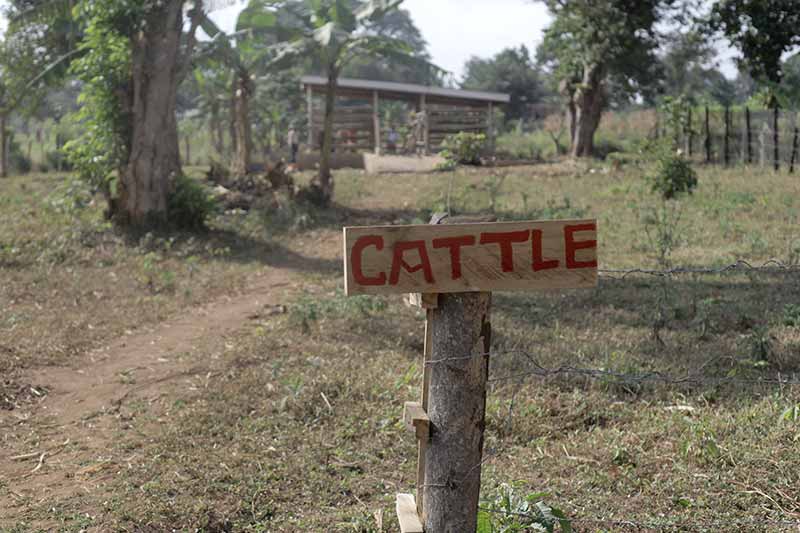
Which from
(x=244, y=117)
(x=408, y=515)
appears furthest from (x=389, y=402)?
(x=244, y=117)

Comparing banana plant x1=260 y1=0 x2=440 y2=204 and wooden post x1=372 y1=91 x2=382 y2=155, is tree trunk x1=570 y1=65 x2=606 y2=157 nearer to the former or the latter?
wooden post x1=372 y1=91 x2=382 y2=155

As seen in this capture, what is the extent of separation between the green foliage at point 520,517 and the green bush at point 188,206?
1106 cm

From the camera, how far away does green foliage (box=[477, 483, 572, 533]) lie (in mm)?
3416

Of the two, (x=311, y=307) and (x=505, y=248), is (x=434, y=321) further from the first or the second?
(x=311, y=307)

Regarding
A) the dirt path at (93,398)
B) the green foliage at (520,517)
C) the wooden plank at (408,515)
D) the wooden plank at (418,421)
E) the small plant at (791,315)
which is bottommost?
the dirt path at (93,398)

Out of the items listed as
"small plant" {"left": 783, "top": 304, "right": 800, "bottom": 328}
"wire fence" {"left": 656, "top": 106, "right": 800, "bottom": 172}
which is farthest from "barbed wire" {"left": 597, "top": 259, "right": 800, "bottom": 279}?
"wire fence" {"left": 656, "top": 106, "right": 800, "bottom": 172}

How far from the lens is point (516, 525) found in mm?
3457

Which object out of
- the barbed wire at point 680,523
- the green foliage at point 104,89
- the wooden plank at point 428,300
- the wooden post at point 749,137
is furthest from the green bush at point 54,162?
the wooden plank at point 428,300

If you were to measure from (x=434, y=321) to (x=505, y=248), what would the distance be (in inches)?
14.6

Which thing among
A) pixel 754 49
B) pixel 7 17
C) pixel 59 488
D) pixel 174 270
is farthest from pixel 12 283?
pixel 7 17

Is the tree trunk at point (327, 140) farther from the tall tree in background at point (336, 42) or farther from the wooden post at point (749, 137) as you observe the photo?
the wooden post at point (749, 137)

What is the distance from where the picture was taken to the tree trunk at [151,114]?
13477 millimetres

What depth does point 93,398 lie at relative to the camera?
6359mm

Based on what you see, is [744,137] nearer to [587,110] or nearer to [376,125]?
[587,110]
